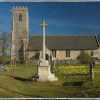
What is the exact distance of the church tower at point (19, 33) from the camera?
9562 mm

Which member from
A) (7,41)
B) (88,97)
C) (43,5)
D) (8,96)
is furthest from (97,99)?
(7,41)

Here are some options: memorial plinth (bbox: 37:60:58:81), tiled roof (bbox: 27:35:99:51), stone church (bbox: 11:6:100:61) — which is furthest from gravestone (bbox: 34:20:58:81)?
stone church (bbox: 11:6:100:61)

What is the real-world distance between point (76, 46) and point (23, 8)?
251 centimetres

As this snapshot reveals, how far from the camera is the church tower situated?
9.56 meters

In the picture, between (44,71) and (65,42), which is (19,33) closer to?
(65,42)

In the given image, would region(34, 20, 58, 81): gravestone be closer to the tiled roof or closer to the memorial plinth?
the memorial plinth

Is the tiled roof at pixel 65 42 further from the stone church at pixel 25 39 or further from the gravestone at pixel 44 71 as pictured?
the gravestone at pixel 44 71

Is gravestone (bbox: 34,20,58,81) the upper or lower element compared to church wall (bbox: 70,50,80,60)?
lower

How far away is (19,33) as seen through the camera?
33.0 ft

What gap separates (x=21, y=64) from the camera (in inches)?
425

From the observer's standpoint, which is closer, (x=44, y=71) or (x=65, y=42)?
(x=65, y=42)

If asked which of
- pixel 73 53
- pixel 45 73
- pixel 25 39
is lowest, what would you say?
pixel 45 73

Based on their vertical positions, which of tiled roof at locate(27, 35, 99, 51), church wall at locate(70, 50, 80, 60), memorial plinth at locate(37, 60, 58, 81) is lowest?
memorial plinth at locate(37, 60, 58, 81)

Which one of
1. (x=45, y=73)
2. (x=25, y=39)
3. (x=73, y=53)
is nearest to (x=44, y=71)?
(x=45, y=73)
